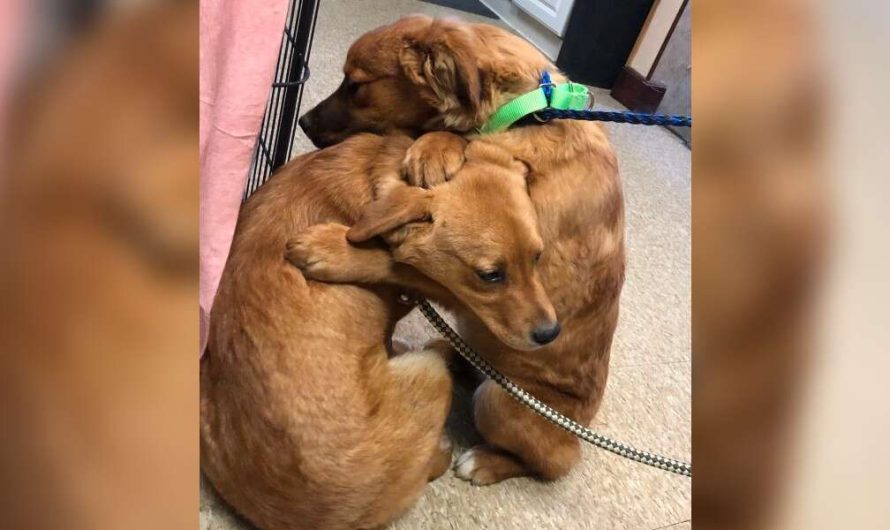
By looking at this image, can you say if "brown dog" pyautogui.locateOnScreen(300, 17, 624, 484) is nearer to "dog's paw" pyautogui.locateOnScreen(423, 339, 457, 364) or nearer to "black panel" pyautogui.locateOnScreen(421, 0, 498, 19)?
"dog's paw" pyautogui.locateOnScreen(423, 339, 457, 364)

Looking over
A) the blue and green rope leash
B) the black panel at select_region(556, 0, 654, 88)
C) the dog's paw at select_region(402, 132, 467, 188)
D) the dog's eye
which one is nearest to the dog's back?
the dog's paw at select_region(402, 132, 467, 188)

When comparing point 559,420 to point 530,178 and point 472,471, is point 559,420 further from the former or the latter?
point 530,178

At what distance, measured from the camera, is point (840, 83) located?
0.26 metres

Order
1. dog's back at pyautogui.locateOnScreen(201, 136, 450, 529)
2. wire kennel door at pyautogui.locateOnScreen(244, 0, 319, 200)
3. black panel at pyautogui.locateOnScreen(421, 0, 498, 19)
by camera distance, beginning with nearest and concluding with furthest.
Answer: dog's back at pyautogui.locateOnScreen(201, 136, 450, 529) < wire kennel door at pyautogui.locateOnScreen(244, 0, 319, 200) < black panel at pyautogui.locateOnScreen(421, 0, 498, 19)

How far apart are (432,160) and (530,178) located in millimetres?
222

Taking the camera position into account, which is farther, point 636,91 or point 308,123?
point 636,91

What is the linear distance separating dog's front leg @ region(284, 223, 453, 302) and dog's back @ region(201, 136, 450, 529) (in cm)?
2

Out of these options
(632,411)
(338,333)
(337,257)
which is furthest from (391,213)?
(632,411)

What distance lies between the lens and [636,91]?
161 inches

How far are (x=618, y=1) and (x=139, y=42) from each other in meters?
4.20

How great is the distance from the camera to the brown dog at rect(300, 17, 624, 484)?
56.6 inches

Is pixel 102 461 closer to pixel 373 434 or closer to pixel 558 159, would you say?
pixel 373 434

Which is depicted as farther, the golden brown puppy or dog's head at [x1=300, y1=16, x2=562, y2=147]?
dog's head at [x1=300, y1=16, x2=562, y2=147]

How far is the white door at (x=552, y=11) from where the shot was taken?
4082 mm
